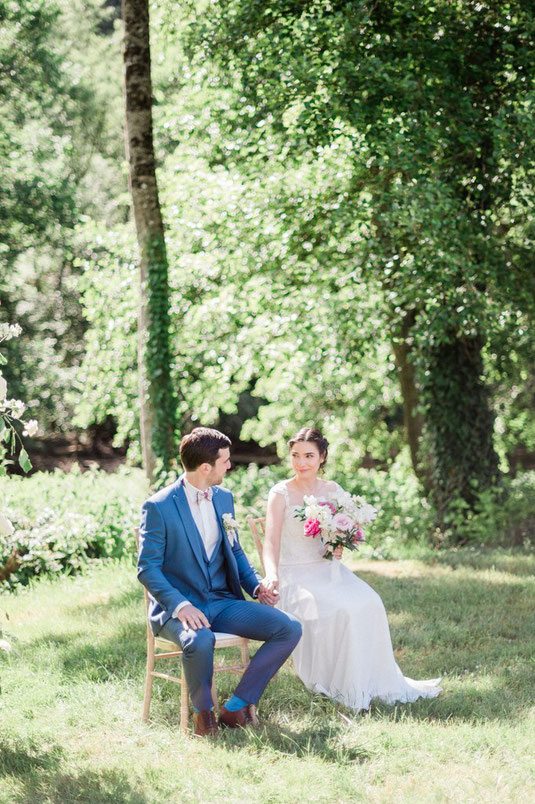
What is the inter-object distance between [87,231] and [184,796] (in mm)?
10559

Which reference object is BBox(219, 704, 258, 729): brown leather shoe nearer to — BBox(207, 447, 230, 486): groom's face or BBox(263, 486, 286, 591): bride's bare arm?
BBox(263, 486, 286, 591): bride's bare arm

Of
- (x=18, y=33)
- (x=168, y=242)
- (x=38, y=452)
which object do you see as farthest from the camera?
(x=38, y=452)

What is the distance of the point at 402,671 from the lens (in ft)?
18.1

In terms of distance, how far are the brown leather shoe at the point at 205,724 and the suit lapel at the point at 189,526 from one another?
708 mm

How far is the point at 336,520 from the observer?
16.7 ft

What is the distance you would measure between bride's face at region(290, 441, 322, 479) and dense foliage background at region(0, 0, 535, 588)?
3887 mm

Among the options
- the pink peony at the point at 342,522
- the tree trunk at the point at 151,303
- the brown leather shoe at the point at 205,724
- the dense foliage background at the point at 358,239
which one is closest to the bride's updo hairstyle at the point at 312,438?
the pink peony at the point at 342,522

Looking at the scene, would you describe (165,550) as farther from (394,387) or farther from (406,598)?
(394,387)

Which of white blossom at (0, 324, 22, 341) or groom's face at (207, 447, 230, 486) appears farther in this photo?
groom's face at (207, 447, 230, 486)

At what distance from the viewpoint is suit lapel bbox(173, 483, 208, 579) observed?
4.61 meters

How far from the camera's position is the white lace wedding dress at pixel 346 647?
4.98 meters

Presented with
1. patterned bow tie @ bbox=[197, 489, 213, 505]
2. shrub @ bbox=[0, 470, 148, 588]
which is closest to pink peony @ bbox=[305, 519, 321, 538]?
patterned bow tie @ bbox=[197, 489, 213, 505]

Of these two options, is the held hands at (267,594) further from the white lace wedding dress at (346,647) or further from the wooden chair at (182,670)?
the white lace wedding dress at (346,647)

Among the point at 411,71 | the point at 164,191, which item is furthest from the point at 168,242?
the point at 411,71
